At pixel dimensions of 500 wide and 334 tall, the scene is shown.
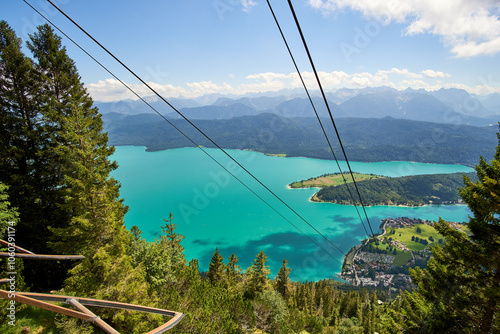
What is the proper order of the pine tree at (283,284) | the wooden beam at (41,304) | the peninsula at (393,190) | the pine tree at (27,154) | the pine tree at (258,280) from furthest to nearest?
the peninsula at (393,190), the pine tree at (283,284), the pine tree at (258,280), the pine tree at (27,154), the wooden beam at (41,304)

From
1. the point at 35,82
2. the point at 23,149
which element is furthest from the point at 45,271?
the point at 35,82

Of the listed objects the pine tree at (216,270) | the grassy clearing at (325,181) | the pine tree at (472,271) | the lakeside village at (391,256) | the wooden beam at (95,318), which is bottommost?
the pine tree at (216,270)

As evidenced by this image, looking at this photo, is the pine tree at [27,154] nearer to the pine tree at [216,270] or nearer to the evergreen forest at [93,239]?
the evergreen forest at [93,239]

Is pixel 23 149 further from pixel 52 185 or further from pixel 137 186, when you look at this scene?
pixel 137 186

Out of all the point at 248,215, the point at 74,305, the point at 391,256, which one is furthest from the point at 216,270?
the point at 391,256

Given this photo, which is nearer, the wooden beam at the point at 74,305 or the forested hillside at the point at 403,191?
the wooden beam at the point at 74,305

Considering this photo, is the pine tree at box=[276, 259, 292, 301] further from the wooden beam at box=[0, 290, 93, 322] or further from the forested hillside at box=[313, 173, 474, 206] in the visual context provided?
the forested hillside at box=[313, 173, 474, 206]

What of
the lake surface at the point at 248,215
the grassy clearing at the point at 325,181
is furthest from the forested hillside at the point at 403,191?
the grassy clearing at the point at 325,181

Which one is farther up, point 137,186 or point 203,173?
point 203,173
